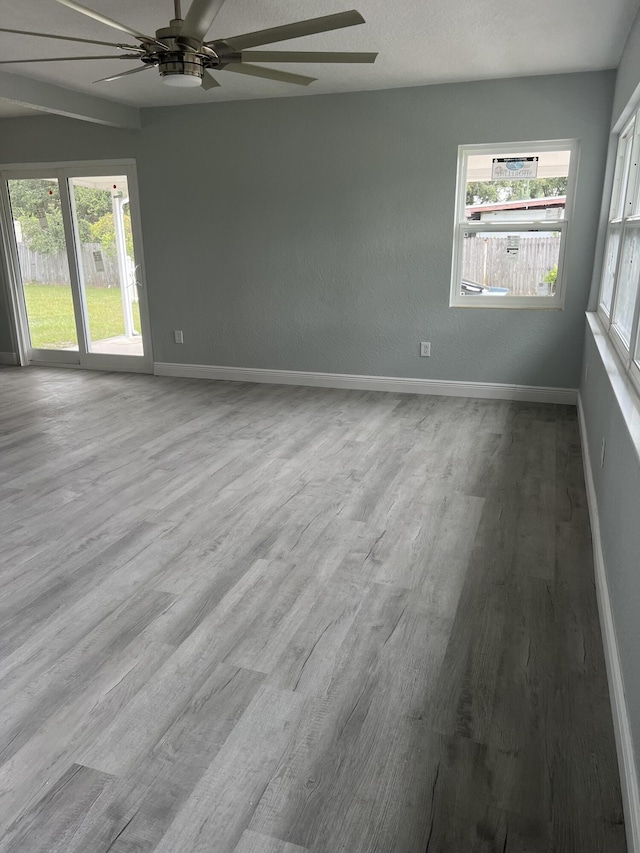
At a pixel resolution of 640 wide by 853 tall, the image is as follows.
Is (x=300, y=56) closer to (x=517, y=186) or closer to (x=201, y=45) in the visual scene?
(x=201, y=45)

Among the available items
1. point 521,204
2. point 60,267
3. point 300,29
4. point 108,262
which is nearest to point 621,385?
point 300,29

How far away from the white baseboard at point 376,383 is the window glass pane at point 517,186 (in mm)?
1439

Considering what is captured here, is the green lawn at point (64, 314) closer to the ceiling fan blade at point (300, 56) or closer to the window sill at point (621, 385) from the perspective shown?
the ceiling fan blade at point (300, 56)

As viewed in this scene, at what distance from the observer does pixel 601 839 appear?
1.48m

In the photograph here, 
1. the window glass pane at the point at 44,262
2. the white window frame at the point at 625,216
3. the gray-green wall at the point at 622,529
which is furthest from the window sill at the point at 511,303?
the window glass pane at the point at 44,262

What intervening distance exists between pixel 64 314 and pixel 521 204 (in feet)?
16.3

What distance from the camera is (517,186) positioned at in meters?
5.26

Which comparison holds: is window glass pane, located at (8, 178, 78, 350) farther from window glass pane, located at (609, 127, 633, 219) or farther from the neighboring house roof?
window glass pane, located at (609, 127, 633, 219)

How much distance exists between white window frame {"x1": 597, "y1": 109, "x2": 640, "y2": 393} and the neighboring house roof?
0.55 m

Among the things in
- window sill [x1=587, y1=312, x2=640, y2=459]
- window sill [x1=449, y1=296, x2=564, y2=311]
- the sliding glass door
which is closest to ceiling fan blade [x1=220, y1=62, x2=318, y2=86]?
window sill [x1=587, y1=312, x2=640, y2=459]

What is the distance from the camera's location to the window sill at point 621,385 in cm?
208

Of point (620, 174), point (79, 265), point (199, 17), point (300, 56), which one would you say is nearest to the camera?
point (199, 17)

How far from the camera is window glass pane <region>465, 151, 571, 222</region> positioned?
16.9 feet

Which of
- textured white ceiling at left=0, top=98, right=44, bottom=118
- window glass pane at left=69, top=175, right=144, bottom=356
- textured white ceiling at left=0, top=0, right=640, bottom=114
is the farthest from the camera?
window glass pane at left=69, top=175, right=144, bottom=356
